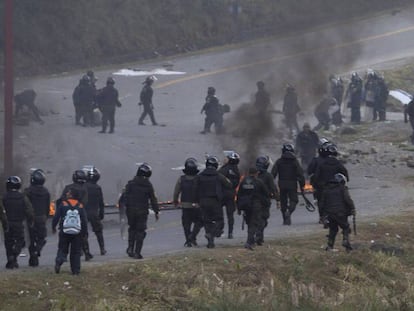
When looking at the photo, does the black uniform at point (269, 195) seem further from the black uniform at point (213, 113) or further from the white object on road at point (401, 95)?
the white object on road at point (401, 95)

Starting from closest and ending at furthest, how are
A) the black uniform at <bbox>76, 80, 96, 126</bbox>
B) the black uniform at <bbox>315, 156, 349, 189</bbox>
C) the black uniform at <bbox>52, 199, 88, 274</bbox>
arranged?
the black uniform at <bbox>52, 199, 88, 274</bbox> → the black uniform at <bbox>315, 156, 349, 189</bbox> → the black uniform at <bbox>76, 80, 96, 126</bbox>

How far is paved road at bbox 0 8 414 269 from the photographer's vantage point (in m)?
26.1

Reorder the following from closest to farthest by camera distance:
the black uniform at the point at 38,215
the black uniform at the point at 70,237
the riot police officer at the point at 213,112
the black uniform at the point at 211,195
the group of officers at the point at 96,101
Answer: the black uniform at the point at 70,237
the black uniform at the point at 38,215
the black uniform at the point at 211,195
the group of officers at the point at 96,101
the riot police officer at the point at 213,112

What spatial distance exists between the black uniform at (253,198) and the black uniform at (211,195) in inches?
14.2

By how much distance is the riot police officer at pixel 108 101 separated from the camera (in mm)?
34094

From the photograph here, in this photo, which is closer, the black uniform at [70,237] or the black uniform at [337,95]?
the black uniform at [70,237]

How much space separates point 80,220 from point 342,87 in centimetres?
2121

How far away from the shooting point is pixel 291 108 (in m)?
34.6

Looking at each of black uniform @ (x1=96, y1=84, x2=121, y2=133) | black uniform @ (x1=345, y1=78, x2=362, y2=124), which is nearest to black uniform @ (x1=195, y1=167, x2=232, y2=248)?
black uniform @ (x1=96, y1=84, x2=121, y2=133)

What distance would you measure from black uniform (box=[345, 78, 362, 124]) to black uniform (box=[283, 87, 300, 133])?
3597 mm

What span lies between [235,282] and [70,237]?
2980 millimetres

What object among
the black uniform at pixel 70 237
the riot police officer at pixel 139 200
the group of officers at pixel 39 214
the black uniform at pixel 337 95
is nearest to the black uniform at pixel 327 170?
the riot police officer at pixel 139 200

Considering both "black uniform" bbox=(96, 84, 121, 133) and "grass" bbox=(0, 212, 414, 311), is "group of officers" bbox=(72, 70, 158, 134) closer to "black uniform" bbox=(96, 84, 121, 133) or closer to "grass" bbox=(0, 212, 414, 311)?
"black uniform" bbox=(96, 84, 121, 133)

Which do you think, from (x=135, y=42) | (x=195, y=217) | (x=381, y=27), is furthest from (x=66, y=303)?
(x=381, y=27)
